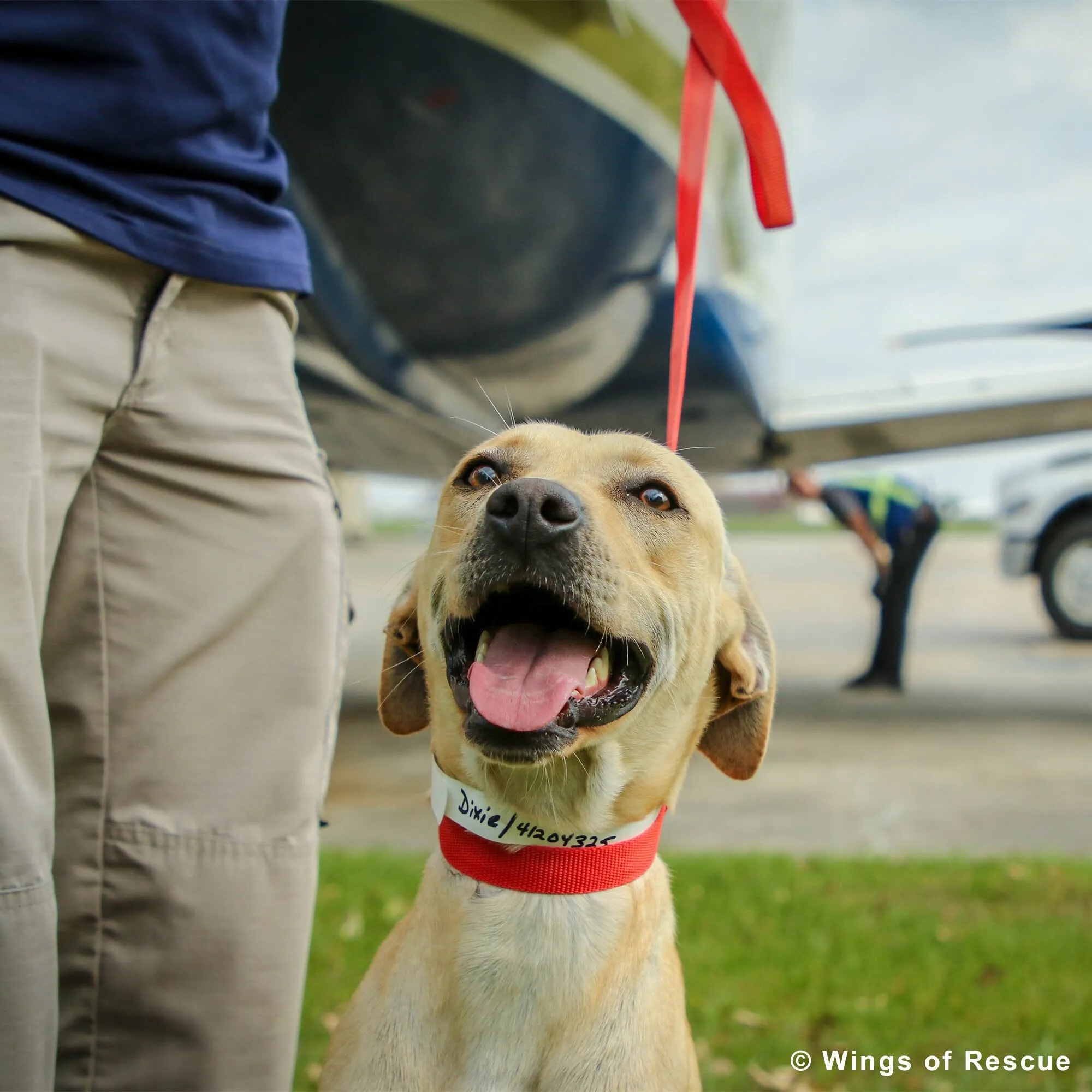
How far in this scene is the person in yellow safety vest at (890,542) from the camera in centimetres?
668

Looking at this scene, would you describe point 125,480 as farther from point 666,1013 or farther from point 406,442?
point 406,442

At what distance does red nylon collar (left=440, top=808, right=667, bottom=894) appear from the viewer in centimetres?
143

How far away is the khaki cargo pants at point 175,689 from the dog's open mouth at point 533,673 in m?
0.39

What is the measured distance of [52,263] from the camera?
1415mm

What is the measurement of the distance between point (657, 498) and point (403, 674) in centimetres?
49

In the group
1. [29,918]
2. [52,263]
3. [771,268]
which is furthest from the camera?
[771,268]

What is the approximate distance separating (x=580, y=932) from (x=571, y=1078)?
18 cm

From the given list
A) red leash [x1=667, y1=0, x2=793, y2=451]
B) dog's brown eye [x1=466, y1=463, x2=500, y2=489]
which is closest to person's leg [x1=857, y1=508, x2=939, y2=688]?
red leash [x1=667, y1=0, x2=793, y2=451]

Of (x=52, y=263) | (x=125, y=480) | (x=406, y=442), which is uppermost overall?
(x=52, y=263)

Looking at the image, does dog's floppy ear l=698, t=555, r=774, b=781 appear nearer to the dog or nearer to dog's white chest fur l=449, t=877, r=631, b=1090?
the dog

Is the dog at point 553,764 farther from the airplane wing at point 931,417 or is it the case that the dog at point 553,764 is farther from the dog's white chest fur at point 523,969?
the airplane wing at point 931,417

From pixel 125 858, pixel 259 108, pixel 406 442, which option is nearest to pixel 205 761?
pixel 125 858

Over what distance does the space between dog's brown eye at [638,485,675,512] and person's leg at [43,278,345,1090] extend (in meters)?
0.56

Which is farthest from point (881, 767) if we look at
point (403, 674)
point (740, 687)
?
point (403, 674)
